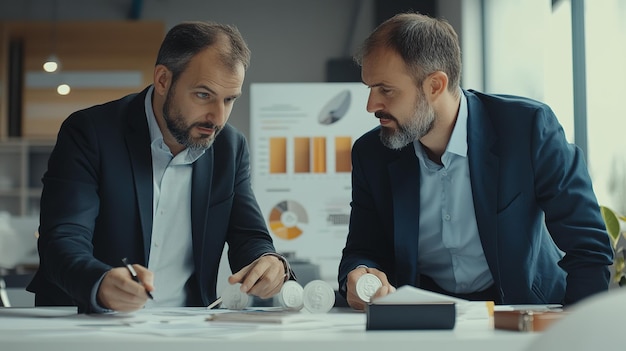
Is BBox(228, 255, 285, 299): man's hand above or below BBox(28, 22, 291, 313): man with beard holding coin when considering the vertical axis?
below

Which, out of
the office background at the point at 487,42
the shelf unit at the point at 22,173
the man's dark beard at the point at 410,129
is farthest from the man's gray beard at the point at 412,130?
the shelf unit at the point at 22,173

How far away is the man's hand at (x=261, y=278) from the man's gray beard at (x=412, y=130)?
0.56 meters

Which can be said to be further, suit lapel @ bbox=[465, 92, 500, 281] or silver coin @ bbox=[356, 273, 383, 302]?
suit lapel @ bbox=[465, 92, 500, 281]

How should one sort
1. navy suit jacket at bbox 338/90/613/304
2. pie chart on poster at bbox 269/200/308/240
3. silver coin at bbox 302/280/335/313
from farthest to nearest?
pie chart on poster at bbox 269/200/308/240 → navy suit jacket at bbox 338/90/613/304 → silver coin at bbox 302/280/335/313

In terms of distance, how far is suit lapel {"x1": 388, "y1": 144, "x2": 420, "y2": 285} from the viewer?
101 inches

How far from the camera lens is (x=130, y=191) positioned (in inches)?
102

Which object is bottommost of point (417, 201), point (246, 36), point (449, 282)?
point (449, 282)

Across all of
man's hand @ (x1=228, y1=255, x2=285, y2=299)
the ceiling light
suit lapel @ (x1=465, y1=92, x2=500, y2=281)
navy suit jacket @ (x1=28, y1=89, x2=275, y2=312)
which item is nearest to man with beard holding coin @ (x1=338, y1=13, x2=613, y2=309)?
suit lapel @ (x1=465, y1=92, x2=500, y2=281)

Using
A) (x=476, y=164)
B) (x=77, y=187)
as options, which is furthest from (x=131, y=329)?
(x=476, y=164)

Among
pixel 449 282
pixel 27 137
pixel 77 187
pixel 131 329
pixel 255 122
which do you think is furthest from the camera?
pixel 27 137

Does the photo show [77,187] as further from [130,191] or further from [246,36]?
[246,36]

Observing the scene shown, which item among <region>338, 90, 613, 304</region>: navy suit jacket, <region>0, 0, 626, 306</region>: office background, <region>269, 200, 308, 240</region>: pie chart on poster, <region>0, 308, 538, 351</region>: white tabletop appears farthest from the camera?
<region>269, 200, 308, 240</region>: pie chart on poster

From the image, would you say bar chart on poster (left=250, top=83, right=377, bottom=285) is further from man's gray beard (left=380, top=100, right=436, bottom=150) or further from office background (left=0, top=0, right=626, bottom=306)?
man's gray beard (left=380, top=100, right=436, bottom=150)

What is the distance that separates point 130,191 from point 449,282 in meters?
0.98
